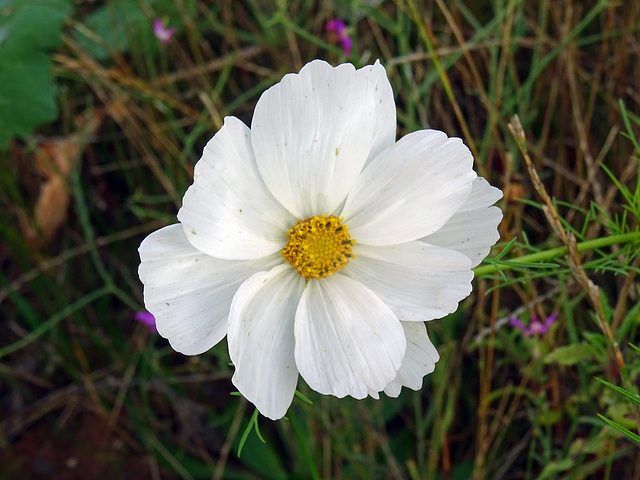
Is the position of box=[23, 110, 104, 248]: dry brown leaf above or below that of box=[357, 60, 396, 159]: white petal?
below

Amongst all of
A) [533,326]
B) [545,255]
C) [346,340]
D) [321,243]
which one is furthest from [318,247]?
[533,326]

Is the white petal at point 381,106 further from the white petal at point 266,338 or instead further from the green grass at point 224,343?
the green grass at point 224,343

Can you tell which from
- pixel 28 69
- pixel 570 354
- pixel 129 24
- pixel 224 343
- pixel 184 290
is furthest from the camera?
pixel 129 24

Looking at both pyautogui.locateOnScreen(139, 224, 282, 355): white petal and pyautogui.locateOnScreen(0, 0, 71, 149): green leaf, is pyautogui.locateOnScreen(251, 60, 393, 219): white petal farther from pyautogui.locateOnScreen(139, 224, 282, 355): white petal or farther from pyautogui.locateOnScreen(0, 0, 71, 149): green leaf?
pyautogui.locateOnScreen(0, 0, 71, 149): green leaf

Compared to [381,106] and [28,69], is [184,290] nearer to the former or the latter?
[381,106]

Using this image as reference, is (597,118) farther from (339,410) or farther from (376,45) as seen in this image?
(339,410)

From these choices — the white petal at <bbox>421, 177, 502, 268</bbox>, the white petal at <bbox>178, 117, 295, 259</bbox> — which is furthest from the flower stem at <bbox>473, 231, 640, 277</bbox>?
the white petal at <bbox>178, 117, 295, 259</bbox>

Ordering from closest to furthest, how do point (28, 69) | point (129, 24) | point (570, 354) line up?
point (570, 354)
point (28, 69)
point (129, 24)
